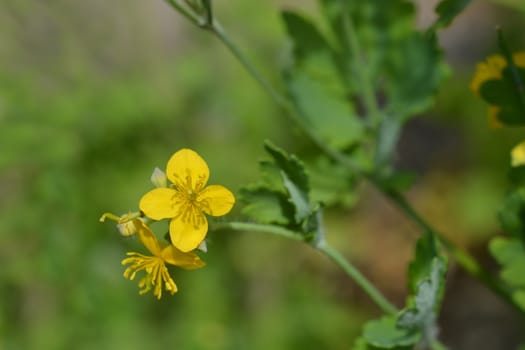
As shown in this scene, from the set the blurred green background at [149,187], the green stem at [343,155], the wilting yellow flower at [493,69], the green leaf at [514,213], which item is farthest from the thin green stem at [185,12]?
the blurred green background at [149,187]

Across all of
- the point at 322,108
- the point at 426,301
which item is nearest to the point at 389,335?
the point at 426,301

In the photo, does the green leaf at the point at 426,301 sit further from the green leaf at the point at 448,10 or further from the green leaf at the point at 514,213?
the green leaf at the point at 448,10

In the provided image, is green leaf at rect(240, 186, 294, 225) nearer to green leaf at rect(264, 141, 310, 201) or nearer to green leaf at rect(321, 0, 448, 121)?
green leaf at rect(264, 141, 310, 201)

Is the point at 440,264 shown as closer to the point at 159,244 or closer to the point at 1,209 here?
the point at 159,244

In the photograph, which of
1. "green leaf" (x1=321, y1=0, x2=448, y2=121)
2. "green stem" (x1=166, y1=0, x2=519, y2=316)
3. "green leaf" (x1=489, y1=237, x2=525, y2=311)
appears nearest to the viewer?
"green stem" (x1=166, y1=0, x2=519, y2=316)

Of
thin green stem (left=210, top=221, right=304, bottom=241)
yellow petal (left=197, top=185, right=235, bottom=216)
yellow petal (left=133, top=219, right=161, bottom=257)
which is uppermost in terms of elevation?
yellow petal (left=197, top=185, right=235, bottom=216)

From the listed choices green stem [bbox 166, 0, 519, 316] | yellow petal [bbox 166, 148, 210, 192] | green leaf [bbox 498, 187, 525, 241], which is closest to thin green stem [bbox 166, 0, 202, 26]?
green stem [bbox 166, 0, 519, 316]

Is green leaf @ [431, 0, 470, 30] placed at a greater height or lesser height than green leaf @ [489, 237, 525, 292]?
greater
